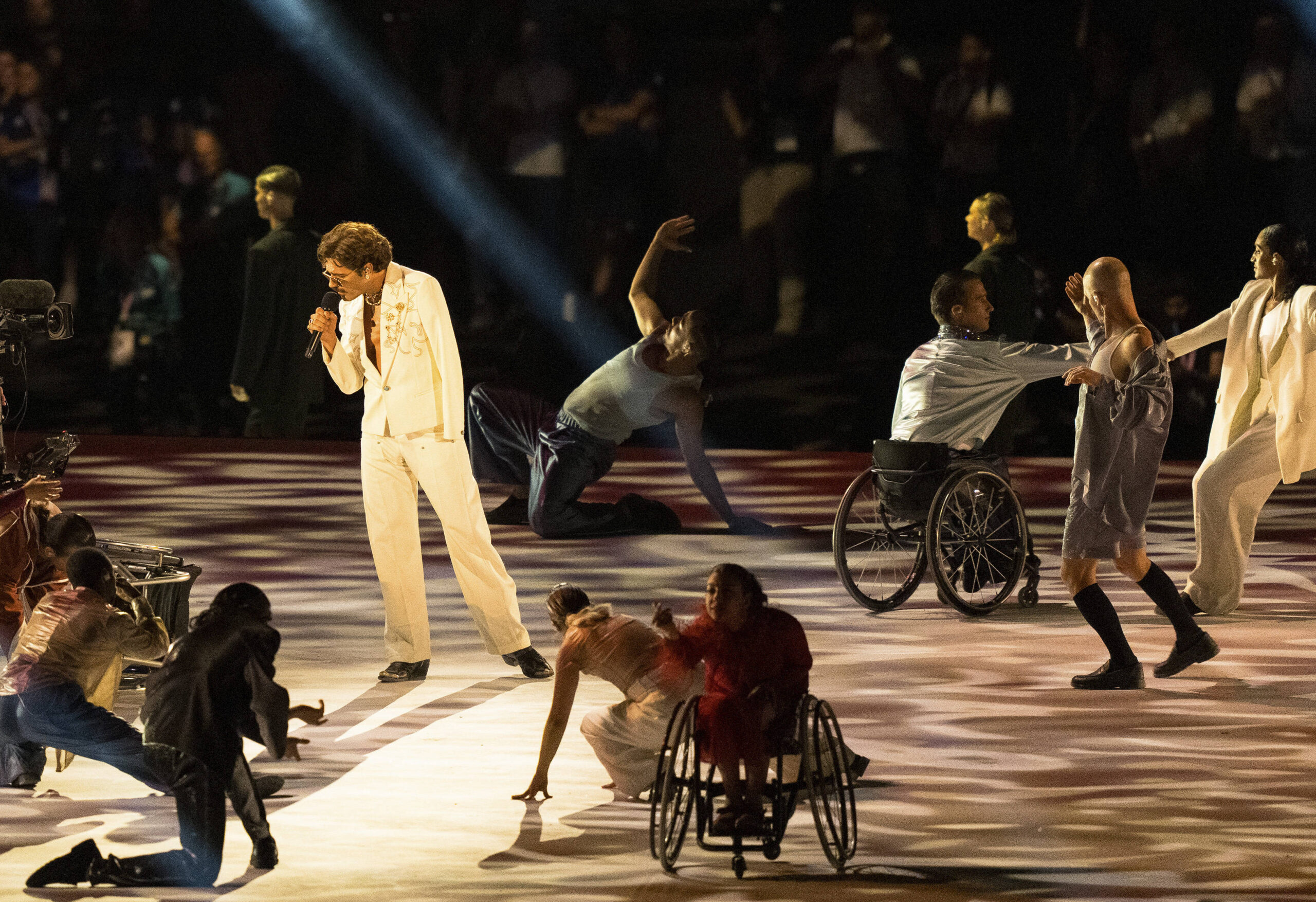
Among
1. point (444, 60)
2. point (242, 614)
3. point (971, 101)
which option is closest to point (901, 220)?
point (971, 101)

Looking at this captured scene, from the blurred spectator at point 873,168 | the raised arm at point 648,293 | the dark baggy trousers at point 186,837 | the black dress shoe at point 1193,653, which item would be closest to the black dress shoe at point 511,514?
the raised arm at point 648,293

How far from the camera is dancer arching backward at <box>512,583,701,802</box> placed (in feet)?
19.9

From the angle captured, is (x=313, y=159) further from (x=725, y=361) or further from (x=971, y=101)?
(x=971, y=101)

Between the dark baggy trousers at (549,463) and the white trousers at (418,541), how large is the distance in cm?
294

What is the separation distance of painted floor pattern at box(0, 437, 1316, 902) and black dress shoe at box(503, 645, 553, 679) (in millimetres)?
88

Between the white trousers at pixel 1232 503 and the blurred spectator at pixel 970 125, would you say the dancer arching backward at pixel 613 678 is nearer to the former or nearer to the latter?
the white trousers at pixel 1232 503

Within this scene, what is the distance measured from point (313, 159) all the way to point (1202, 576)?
7443 millimetres

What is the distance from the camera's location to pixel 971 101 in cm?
1376

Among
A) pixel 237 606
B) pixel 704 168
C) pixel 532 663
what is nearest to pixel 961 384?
pixel 532 663

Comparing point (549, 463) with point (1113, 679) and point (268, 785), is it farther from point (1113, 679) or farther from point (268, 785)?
point (268, 785)

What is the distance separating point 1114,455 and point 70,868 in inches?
137

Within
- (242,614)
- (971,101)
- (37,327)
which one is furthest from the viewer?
(971,101)

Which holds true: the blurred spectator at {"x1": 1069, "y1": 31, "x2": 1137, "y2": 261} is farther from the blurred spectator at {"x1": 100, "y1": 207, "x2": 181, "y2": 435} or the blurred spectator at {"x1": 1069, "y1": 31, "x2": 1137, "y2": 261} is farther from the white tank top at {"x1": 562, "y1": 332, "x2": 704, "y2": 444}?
the blurred spectator at {"x1": 100, "y1": 207, "x2": 181, "y2": 435}

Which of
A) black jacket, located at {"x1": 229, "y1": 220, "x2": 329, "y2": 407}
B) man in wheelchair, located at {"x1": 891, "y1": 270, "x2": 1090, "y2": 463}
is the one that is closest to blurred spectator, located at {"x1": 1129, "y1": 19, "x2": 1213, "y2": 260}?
black jacket, located at {"x1": 229, "y1": 220, "x2": 329, "y2": 407}
